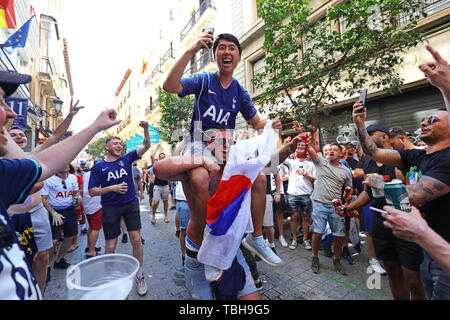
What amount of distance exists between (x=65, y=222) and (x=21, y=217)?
2.08 meters

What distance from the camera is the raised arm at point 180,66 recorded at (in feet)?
6.17

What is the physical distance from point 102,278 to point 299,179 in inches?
205

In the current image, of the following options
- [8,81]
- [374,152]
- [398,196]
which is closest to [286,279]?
[374,152]

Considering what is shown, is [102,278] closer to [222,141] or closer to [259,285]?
[222,141]

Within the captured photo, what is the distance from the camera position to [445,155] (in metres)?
2.05

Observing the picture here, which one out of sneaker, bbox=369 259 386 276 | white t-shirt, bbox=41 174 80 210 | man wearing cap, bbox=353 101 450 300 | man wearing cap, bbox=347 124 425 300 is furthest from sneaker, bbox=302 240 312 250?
white t-shirt, bbox=41 174 80 210

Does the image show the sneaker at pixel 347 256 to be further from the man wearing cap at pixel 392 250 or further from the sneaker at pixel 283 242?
the man wearing cap at pixel 392 250

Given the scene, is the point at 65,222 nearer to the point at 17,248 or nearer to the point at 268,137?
the point at 17,248

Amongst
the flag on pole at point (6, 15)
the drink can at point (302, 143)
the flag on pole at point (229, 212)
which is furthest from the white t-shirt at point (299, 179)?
the flag on pole at point (6, 15)

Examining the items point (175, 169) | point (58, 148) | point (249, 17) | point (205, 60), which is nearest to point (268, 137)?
point (175, 169)

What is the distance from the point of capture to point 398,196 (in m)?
1.66

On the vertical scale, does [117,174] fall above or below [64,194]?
above

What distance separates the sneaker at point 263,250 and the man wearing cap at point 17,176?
5.55 feet

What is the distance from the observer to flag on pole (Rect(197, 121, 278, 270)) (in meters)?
1.72
